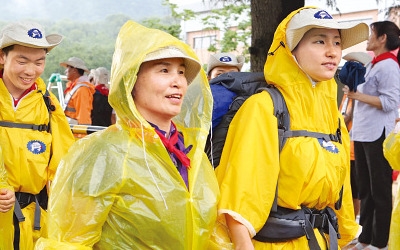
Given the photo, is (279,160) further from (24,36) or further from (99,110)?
(99,110)

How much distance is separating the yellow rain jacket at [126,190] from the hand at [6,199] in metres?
1.40

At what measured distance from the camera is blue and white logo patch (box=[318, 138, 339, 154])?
3.41 metres

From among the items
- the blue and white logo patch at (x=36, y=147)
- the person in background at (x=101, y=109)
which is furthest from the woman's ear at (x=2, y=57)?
the person in background at (x=101, y=109)

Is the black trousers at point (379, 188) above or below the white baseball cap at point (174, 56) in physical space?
below

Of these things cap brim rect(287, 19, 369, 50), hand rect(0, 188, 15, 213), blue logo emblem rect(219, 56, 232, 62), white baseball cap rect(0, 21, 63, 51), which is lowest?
hand rect(0, 188, 15, 213)

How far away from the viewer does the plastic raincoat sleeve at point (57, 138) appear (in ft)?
14.8

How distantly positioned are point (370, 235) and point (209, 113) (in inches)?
175

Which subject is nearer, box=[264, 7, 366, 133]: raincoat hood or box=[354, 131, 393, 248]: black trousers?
box=[264, 7, 366, 133]: raincoat hood

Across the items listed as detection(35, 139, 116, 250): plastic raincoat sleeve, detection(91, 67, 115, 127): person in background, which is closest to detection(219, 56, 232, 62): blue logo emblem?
detection(35, 139, 116, 250): plastic raincoat sleeve

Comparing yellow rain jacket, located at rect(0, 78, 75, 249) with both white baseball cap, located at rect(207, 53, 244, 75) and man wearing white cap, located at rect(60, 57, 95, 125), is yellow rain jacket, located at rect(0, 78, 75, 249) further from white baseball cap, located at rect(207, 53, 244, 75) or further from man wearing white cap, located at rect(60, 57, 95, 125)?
man wearing white cap, located at rect(60, 57, 95, 125)

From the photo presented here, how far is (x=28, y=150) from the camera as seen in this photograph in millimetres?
4398

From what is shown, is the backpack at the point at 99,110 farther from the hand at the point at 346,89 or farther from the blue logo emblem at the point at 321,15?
the blue logo emblem at the point at 321,15

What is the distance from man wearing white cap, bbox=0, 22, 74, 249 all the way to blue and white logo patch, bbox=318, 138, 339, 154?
193 cm

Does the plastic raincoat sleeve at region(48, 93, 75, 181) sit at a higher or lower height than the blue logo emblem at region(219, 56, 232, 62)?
lower
